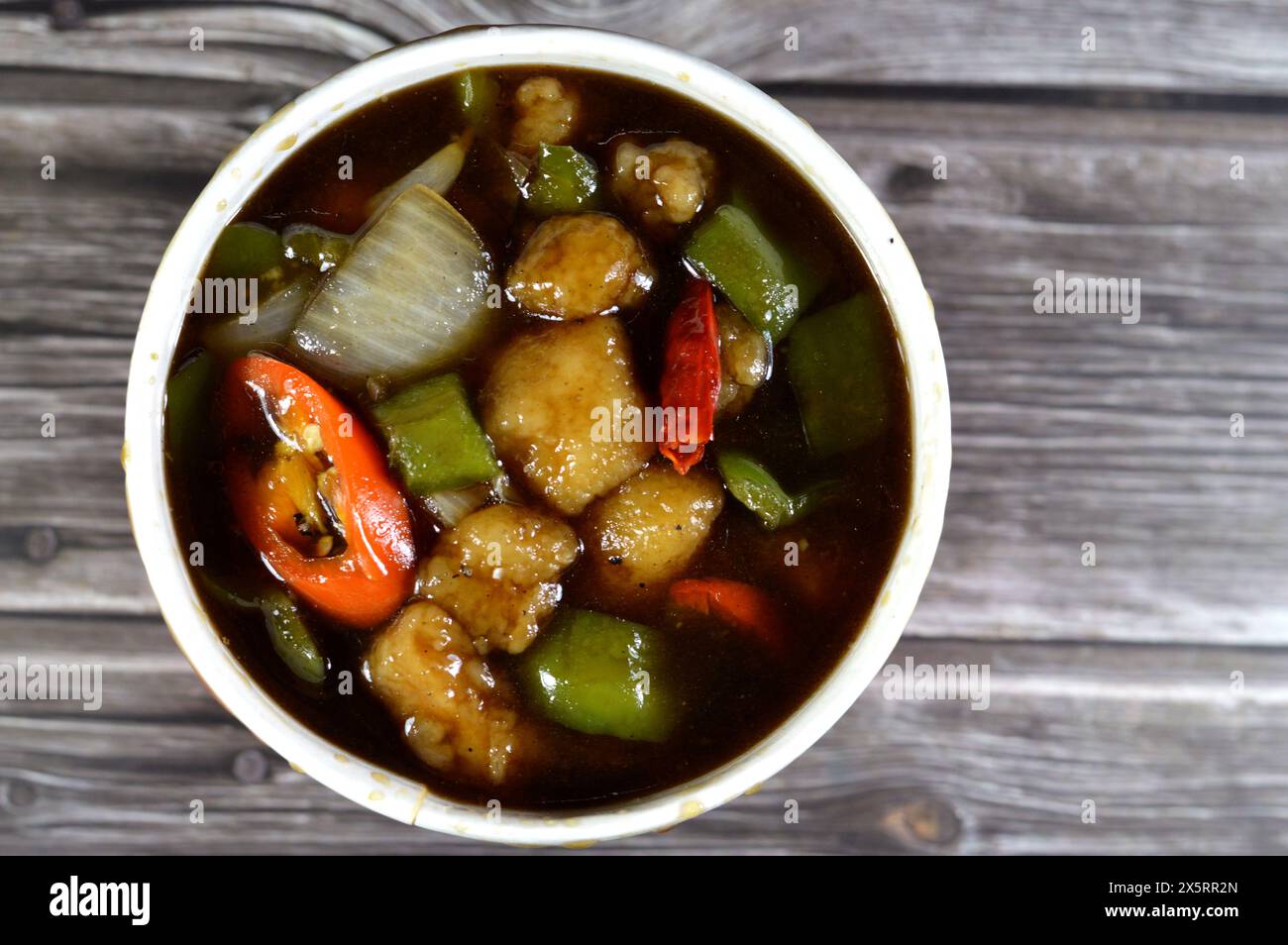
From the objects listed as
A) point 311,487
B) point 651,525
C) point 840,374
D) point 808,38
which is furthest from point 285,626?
point 808,38

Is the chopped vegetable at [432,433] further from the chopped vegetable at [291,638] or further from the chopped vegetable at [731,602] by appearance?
the chopped vegetable at [731,602]

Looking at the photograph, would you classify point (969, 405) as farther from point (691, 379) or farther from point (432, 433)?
point (432, 433)

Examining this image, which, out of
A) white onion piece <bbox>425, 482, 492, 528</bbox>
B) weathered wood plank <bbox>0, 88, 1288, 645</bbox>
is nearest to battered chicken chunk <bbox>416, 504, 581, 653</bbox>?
white onion piece <bbox>425, 482, 492, 528</bbox>

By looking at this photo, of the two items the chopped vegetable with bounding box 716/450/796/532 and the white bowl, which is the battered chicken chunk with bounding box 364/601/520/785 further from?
the chopped vegetable with bounding box 716/450/796/532
